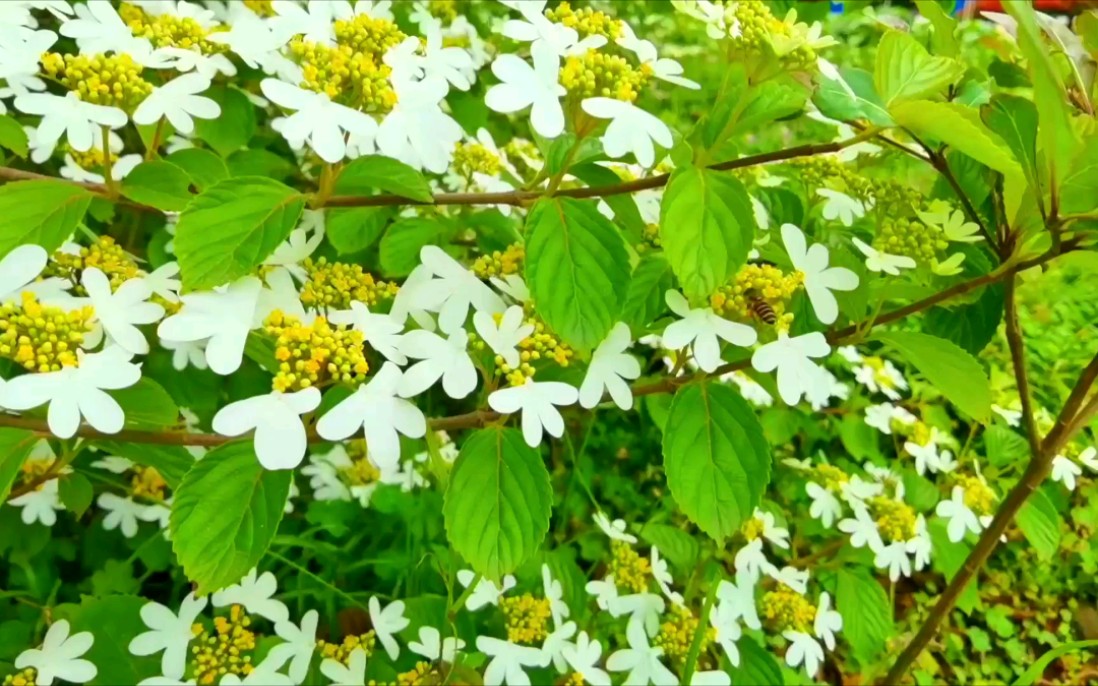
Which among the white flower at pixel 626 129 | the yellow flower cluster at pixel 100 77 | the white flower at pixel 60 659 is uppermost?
the white flower at pixel 626 129

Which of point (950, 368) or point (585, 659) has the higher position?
point (950, 368)

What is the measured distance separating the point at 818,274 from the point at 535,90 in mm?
268

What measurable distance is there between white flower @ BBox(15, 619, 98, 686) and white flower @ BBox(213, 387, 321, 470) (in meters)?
0.34

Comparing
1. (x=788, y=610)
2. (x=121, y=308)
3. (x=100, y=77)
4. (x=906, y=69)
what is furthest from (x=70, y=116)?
(x=788, y=610)

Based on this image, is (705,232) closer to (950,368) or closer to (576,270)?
(576,270)

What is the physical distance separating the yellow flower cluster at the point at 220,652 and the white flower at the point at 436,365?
36cm

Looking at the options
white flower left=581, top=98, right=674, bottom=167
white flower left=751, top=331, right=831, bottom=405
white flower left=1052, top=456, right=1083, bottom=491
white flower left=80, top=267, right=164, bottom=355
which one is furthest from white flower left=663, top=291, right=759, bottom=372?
white flower left=1052, top=456, right=1083, bottom=491

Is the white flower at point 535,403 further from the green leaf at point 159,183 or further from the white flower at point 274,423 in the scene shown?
the green leaf at point 159,183

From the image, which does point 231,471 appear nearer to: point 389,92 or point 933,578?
point 389,92

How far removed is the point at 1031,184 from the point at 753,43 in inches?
8.7

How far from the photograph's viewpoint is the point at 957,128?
48 centimetres

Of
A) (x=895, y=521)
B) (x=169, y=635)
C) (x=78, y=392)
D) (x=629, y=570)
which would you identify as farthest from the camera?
(x=895, y=521)

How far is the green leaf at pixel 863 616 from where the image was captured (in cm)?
101

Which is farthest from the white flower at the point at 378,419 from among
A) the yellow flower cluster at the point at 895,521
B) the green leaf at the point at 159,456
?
the yellow flower cluster at the point at 895,521
